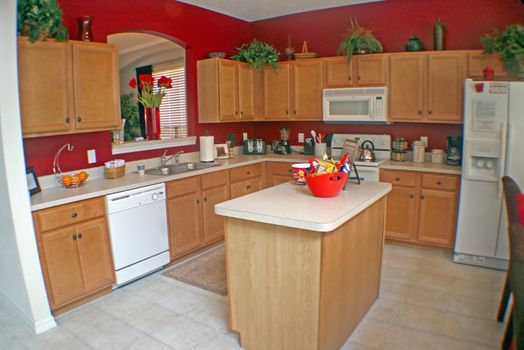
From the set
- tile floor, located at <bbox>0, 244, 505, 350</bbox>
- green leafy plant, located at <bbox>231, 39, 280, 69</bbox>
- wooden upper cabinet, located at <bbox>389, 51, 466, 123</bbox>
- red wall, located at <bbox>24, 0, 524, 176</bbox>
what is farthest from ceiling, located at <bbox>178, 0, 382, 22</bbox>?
tile floor, located at <bbox>0, 244, 505, 350</bbox>

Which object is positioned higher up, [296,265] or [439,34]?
[439,34]

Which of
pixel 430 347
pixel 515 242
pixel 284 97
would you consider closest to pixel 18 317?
pixel 430 347

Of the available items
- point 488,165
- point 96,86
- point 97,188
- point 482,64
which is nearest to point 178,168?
point 97,188

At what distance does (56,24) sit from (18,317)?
2192 mm

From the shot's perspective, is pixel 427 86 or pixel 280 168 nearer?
pixel 427 86

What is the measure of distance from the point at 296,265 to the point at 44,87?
7.40ft

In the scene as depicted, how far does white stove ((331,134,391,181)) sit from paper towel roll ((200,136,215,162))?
5.02ft

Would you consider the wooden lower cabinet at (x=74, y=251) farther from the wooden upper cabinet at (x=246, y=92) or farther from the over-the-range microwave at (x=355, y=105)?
the over-the-range microwave at (x=355, y=105)

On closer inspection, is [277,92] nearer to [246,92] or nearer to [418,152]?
[246,92]

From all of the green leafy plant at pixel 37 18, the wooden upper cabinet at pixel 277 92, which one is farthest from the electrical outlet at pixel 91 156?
the wooden upper cabinet at pixel 277 92

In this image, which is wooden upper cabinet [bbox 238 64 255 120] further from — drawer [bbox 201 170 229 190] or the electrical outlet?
the electrical outlet

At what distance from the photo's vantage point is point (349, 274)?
244 centimetres

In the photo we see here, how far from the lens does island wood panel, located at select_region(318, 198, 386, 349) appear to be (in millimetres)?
2154

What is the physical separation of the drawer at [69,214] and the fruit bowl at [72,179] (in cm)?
32
